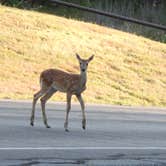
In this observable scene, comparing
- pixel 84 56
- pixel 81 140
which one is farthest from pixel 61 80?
pixel 84 56

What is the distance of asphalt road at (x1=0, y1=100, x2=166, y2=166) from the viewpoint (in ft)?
32.1

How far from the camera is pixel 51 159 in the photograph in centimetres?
970

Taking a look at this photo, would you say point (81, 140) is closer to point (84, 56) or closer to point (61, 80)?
point (61, 80)

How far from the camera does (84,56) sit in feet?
103

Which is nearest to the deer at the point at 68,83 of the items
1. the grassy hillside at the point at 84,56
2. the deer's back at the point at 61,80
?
the deer's back at the point at 61,80

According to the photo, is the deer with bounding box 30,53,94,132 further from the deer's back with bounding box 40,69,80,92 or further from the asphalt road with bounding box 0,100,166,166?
the asphalt road with bounding box 0,100,166,166

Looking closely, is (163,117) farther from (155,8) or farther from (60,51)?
(155,8)

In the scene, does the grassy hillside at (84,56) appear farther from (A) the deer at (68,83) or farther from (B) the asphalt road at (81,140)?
(A) the deer at (68,83)

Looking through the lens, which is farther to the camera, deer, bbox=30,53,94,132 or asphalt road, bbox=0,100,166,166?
deer, bbox=30,53,94,132

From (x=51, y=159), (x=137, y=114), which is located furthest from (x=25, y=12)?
(x=51, y=159)

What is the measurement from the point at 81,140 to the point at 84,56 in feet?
63.7

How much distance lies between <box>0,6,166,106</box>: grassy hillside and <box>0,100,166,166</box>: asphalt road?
654cm

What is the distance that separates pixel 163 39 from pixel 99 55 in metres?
9.44

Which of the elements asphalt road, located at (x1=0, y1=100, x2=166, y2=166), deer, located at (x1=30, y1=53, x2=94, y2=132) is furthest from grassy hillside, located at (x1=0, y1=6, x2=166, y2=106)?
deer, located at (x1=30, y1=53, x2=94, y2=132)
